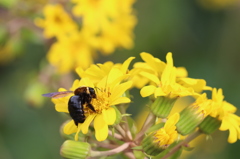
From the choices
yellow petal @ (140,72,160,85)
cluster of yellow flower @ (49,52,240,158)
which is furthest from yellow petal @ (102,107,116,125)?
yellow petal @ (140,72,160,85)

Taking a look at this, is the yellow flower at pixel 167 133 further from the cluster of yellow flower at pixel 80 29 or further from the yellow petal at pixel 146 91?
the cluster of yellow flower at pixel 80 29

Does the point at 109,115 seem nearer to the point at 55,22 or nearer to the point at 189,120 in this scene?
the point at 189,120

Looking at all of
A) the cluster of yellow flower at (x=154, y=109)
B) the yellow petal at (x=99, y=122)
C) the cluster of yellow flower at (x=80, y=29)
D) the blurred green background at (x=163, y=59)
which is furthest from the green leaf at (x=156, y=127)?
the blurred green background at (x=163, y=59)

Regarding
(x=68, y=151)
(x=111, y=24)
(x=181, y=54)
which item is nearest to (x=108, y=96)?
(x=68, y=151)

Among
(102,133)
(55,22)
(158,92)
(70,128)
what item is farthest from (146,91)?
(55,22)

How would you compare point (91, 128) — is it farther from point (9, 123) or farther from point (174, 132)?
point (9, 123)
